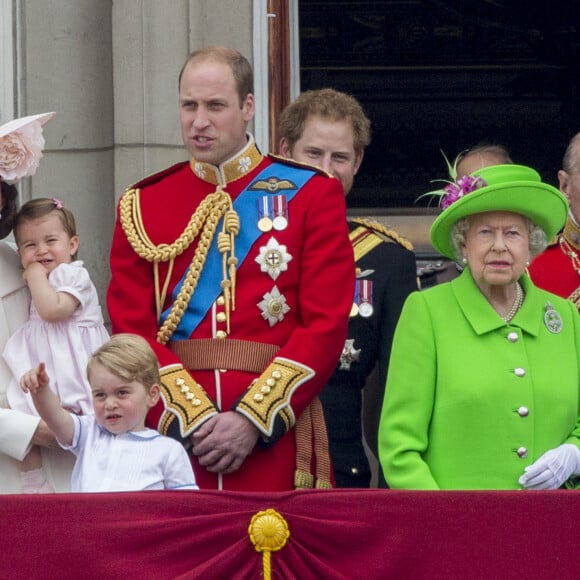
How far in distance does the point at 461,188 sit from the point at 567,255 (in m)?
0.80

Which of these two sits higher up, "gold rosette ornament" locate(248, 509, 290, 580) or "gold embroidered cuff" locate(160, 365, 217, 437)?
"gold embroidered cuff" locate(160, 365, 217, 437)

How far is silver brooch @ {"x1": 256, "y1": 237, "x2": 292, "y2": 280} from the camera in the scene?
4.63 meters

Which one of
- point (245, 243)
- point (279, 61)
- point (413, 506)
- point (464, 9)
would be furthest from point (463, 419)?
point (464, 9)

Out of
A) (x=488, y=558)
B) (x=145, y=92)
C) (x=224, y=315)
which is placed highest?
(x=145, y=92)

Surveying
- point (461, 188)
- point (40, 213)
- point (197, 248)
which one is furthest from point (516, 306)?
point (40, 213)

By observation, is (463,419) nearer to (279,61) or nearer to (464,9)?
(279,61)

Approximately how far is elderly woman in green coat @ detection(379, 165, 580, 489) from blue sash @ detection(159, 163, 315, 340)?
415mm

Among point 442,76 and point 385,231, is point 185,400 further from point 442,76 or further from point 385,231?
point 442,76

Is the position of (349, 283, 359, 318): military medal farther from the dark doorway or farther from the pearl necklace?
the dark doorway

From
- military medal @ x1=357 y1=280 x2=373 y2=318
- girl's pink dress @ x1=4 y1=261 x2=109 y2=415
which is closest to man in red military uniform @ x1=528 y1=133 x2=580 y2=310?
military medal @ x1=357 y1=280 x2=373 y2=318

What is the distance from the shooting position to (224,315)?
4633 mm

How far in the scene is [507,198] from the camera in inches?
175

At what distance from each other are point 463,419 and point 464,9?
4358 mm

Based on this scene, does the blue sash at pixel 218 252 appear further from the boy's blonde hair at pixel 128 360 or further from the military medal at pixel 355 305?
the military medal at pixel 355 305
